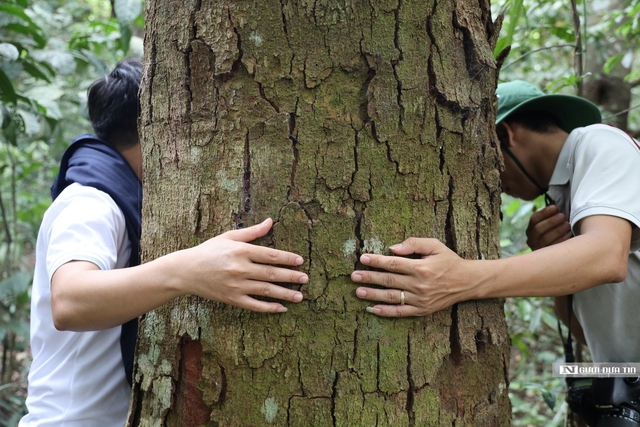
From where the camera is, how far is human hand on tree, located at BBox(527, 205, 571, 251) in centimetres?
197

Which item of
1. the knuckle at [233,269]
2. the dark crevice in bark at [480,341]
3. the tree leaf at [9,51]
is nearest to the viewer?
the knuckle at [233,269]

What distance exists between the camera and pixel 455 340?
1.30 meters

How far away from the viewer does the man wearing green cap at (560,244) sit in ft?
3.98

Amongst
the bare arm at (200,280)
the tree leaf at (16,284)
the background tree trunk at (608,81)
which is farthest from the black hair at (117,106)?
the background tree trunk at (608,81)

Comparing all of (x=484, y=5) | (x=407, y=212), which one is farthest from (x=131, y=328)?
(x=484, y=5)

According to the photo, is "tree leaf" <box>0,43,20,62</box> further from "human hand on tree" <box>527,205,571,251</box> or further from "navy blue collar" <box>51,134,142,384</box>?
"human hand on tree" <box>527,205,571,251</box>

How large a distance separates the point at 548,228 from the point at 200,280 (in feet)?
4.58

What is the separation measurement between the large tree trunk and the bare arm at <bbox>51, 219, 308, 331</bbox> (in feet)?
0.18

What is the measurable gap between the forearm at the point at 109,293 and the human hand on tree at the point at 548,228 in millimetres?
1405

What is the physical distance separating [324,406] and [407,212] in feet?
1.56

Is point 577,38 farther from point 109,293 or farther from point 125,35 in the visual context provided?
point 109,293

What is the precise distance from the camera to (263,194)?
1.22 metres

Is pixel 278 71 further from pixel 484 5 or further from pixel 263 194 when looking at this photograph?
pixel 484 5

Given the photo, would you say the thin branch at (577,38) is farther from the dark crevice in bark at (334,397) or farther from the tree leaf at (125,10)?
the dark crevice in bark at (334,397)
